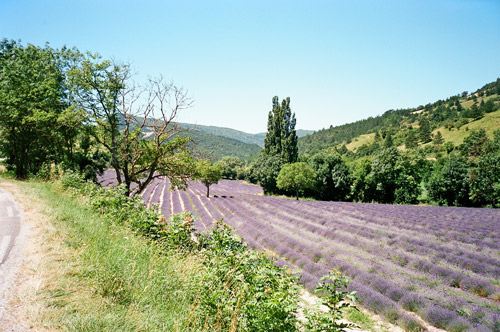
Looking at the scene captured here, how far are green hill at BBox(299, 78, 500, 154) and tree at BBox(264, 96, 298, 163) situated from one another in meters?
58.1

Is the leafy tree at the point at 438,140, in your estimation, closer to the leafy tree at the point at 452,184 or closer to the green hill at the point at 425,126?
the green hill at the point at 425,126

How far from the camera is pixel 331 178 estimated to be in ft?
145

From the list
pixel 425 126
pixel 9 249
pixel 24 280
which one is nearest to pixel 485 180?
pixel 24 280

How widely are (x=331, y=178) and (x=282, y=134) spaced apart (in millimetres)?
13652

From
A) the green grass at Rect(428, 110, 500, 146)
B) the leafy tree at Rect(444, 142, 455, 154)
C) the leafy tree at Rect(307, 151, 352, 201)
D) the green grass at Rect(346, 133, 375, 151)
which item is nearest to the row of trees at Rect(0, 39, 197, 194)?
the leafy tree at Rect(307, 151, 352, 201)

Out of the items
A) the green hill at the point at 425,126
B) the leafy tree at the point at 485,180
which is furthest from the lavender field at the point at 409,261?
the green hill at the point at 425,126

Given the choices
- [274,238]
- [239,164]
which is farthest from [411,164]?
[239,164]

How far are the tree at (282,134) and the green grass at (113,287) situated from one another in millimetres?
45418

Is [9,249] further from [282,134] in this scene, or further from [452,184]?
[282,134]

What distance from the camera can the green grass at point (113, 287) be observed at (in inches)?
97.0

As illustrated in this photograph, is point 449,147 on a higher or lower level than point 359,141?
lower

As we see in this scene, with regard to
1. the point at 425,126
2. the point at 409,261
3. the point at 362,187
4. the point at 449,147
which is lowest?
the point at 362,187

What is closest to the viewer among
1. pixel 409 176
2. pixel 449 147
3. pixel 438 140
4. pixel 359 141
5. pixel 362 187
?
pixel 409 176

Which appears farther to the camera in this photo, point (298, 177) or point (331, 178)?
point (331, 178)
